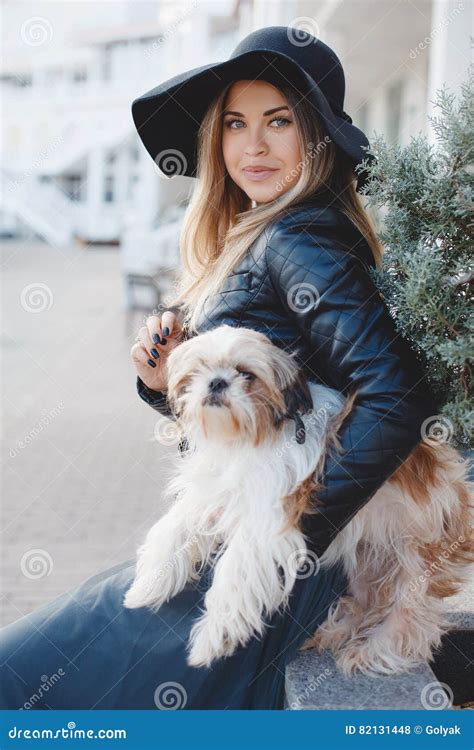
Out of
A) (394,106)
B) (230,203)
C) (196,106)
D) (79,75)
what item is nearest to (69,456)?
(230,203)

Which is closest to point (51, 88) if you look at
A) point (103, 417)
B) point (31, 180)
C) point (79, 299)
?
point (31, 180)

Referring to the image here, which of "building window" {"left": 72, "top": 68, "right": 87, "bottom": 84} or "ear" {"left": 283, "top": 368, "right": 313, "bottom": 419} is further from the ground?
"building window" {"left": 72, "top": 68, "right": 87, "bottom": 84}

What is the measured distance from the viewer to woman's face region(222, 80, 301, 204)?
257cm

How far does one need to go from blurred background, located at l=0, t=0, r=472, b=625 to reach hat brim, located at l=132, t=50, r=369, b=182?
0.16 metres

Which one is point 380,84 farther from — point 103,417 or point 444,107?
point 444,107

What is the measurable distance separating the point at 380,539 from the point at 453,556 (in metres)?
0.25

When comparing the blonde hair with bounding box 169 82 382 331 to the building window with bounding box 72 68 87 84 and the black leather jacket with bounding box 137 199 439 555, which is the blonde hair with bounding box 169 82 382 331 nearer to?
the black leather jacket with bounding box 137 199 439 555

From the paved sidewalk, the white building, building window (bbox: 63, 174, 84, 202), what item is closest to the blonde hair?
the paved sidewalk

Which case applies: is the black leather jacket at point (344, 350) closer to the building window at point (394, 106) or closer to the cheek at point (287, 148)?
the cheek at point (287, 148)

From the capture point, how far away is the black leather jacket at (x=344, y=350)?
2.14 m

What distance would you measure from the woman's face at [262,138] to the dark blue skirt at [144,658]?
1.23 m

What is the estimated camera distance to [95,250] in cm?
4075

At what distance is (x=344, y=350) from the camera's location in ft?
7.11

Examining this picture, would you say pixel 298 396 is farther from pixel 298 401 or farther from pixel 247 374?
pixel 247 374
